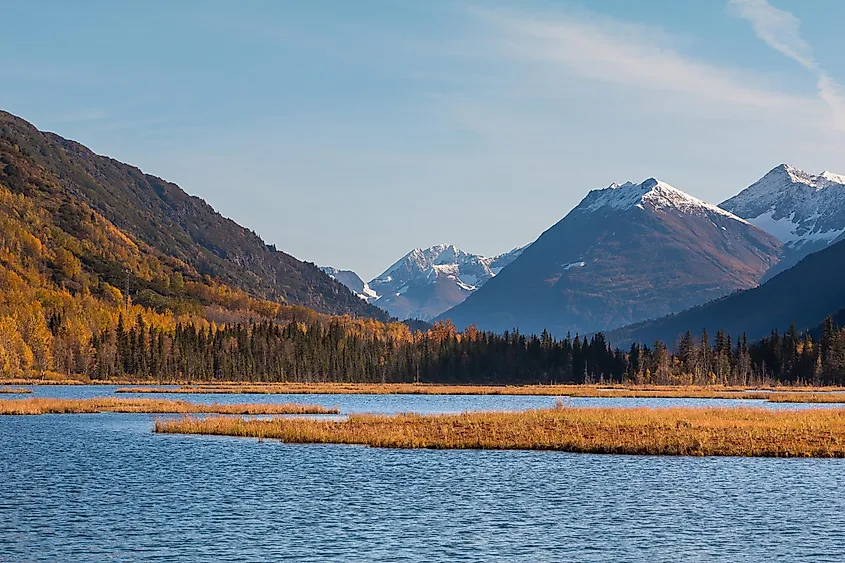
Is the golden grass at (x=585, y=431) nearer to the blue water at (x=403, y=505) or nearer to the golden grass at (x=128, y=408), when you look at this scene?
the blue water at (x=403, y=505)

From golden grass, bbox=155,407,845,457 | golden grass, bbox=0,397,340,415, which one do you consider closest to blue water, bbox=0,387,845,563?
golden grass, bbox=155,407,845,457

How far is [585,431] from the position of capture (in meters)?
77.8

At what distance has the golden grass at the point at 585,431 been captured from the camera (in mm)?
69238

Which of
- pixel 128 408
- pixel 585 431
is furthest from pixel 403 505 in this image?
pixel 128 408

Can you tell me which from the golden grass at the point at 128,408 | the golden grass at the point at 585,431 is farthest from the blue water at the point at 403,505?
the golden grass at the point at 128,408

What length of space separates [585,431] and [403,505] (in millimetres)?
32309

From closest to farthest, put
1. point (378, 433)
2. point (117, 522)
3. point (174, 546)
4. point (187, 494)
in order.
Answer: point (174, 546) → point (117, 522) → point (187, 494) → point (378, 433)

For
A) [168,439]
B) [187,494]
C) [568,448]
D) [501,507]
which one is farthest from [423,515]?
[168,439]

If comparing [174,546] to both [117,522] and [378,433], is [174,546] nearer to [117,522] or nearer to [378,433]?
[117,522]

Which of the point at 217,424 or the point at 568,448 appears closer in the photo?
the point at 568,448

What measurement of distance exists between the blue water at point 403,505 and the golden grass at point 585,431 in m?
2.42

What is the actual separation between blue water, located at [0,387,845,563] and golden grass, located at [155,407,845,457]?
2424 millimetres

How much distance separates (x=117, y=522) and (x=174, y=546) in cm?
578

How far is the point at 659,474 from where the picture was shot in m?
59.3
